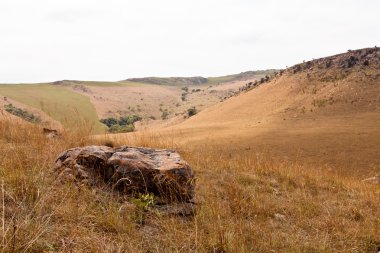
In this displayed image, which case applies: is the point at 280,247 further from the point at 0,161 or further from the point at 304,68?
the point at 304,68

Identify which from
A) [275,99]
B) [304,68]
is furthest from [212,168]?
[304,68]

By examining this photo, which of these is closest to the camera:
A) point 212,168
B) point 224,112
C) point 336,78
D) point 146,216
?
point 146,216

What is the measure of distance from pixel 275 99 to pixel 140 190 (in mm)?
24433

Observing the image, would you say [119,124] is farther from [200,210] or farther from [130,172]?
[200,210]

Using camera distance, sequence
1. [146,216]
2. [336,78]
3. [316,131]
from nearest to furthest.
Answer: [146,216] < [316,131] < [336,78]

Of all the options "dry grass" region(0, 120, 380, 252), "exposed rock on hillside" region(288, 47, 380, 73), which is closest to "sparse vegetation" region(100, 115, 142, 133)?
"dry grass" region(0, 120, 380, 252)

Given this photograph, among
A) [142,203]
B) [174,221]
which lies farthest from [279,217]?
[142,203]

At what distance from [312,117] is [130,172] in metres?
18.7

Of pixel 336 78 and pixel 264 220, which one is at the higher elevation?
pixel 336 78

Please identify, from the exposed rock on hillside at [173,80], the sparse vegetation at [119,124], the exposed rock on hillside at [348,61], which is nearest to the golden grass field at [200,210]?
the sparse vegetation at [119,124]

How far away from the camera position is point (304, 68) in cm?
3103

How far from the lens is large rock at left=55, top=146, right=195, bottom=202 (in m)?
3.86

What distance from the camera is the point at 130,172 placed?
3.92m

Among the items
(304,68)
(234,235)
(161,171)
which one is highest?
(304,68)
